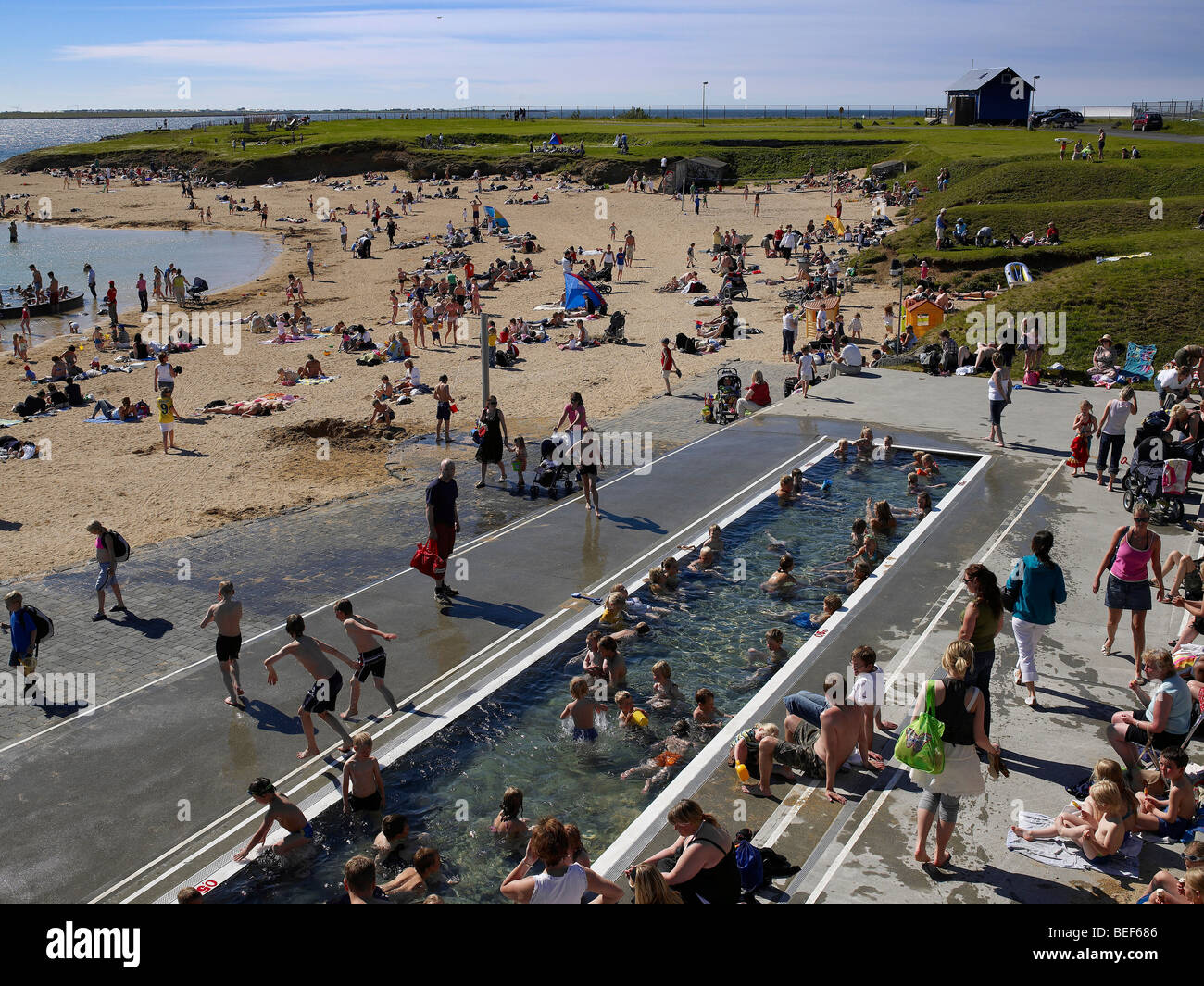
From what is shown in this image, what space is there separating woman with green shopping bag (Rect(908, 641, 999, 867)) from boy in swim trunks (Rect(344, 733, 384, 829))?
15.3 feet

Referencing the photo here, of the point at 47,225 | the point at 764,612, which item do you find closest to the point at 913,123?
the point at 47,225

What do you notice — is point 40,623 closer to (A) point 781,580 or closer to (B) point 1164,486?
(A) point 781,580

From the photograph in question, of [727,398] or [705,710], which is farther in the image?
[727,398]

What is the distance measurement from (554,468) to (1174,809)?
38.5 ft

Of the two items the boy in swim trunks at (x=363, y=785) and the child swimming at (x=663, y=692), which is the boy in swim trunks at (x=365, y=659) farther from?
the child swimming at (x=663, y=692)

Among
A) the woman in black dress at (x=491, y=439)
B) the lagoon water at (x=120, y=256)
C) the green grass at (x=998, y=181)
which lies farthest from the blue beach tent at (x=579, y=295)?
the lagoon water at (x=120, y=256)

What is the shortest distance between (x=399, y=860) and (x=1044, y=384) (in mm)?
19766

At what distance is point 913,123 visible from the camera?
8969 centimetres

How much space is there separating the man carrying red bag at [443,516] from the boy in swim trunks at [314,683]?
2.92 m

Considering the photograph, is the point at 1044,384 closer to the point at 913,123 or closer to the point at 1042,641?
the point at 1042,641

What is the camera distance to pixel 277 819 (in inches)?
324

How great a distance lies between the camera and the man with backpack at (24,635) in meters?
11.0

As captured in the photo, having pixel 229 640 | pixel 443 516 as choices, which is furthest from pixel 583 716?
pixel 443 516
